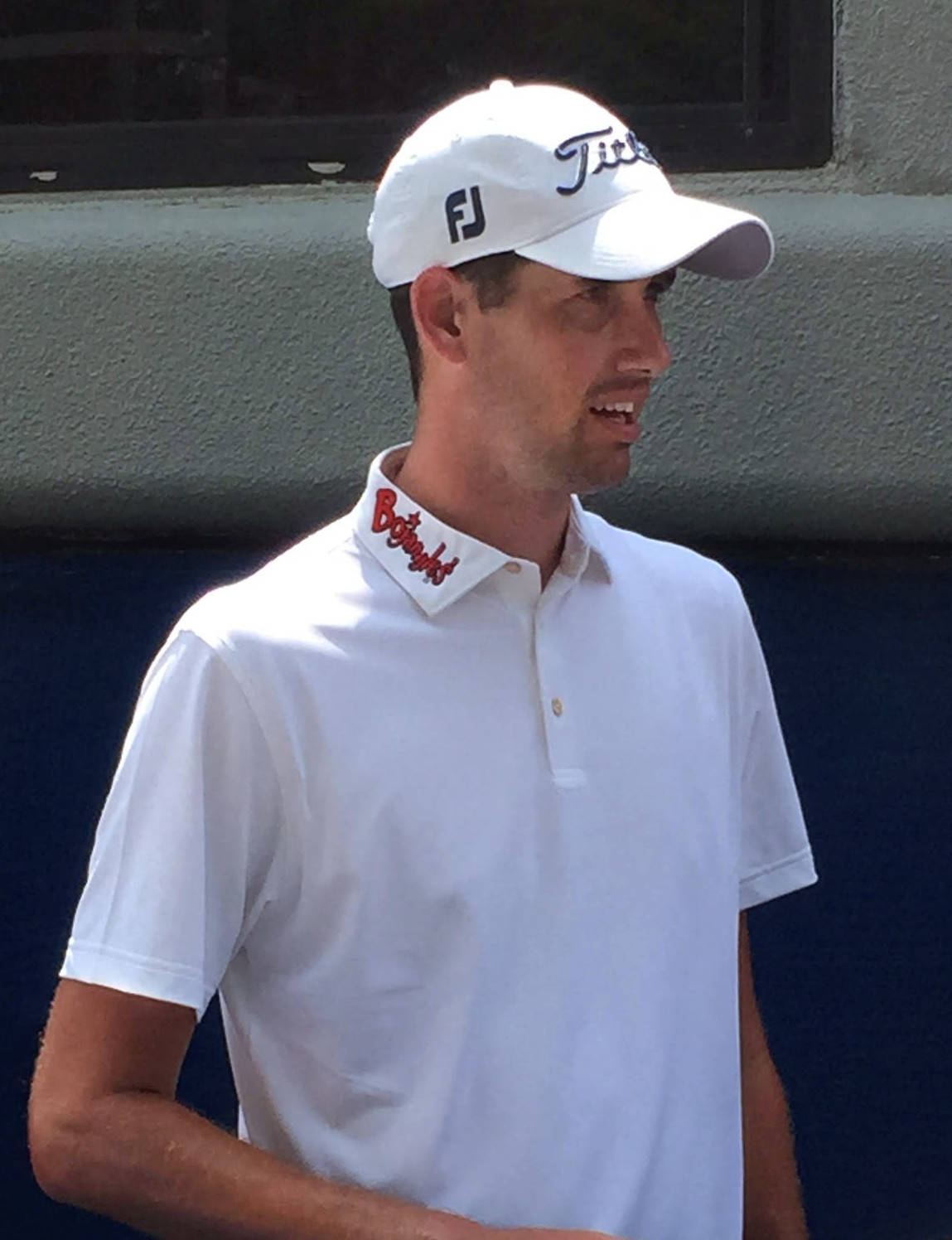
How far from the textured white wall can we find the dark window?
7 centimetres

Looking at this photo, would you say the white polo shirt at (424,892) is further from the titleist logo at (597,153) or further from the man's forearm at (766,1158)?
the titleist logo at (597,153)

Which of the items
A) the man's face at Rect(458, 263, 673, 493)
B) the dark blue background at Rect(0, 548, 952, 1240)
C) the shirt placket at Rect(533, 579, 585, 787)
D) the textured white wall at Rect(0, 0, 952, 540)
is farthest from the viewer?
the dark blue background at Rect(0, 548, 952, 1240)

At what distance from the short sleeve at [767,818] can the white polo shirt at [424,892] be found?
0.92 feet

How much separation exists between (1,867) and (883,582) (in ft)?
5.40

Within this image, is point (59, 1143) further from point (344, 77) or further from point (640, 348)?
point (344, 77)

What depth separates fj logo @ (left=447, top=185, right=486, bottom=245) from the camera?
1.99m

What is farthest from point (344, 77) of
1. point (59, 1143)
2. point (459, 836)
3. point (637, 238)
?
point (59, 1143)

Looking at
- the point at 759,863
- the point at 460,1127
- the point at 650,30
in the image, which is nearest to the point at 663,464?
the point at 650,30

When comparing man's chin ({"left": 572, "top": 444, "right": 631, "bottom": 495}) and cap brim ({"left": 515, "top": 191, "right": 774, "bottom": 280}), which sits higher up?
cap brim ({"left": 515, "top": 191, "right": 774, "bottom": 280})

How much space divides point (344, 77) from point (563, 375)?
5.64ft

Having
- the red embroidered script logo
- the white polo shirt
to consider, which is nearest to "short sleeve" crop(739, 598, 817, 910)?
the white polo shirt

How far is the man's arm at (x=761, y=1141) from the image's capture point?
2.20 m

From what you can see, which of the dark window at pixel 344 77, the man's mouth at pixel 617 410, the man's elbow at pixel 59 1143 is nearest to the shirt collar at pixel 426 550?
the man's mouth at pixel 617 410

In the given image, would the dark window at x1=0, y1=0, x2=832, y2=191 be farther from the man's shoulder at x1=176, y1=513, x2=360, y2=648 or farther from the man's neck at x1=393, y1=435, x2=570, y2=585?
the man's shoulder at x1=176, y1=513, x2=360, y2=648
